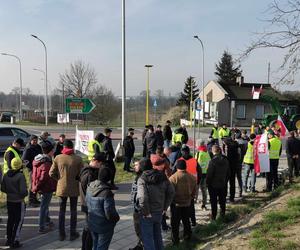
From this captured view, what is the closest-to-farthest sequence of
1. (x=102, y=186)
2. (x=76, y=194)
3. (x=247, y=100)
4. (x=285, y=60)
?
1. (x=102, y=186)
2. (x=76, y=194)
3. (x=285, y=60)
4. (x=247, y=100)

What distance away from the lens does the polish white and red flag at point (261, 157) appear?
1184cm

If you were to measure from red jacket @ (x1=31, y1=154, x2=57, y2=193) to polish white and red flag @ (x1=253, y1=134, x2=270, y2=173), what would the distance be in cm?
618

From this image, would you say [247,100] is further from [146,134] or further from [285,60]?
[285,60]

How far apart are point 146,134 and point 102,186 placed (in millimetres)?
10581

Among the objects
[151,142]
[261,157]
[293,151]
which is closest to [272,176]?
[261,157]

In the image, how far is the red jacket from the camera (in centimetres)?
838

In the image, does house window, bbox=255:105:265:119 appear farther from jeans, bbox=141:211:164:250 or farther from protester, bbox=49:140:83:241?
jeans, bbox=141:211:164:250

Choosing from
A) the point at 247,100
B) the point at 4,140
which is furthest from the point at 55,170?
the point at 247,100

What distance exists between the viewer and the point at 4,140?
21391mm

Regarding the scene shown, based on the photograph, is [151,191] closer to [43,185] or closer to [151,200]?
[151,200]

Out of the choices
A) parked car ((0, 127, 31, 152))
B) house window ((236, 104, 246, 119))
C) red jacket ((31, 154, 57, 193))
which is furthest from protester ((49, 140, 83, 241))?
house window ((236, 104, 246, 119))

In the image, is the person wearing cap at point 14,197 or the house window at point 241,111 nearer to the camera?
the person wearing cap at point 14,197

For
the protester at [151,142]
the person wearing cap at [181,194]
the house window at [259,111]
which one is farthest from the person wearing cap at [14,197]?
the house window at [259,111]

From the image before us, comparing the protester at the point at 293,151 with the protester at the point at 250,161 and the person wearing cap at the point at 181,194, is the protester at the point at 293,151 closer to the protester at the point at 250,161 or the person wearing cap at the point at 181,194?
the protester at the point at 250,161
